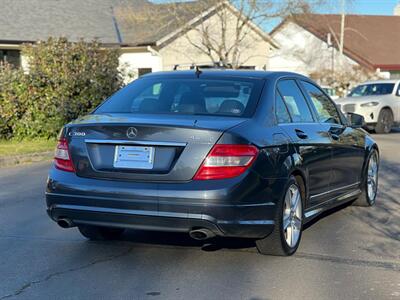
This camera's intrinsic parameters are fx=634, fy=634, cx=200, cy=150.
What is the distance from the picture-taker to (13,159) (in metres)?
12.5

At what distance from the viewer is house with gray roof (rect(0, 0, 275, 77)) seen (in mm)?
25781

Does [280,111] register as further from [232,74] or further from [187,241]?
[187,241]

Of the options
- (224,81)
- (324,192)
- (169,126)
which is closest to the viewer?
(169,126)

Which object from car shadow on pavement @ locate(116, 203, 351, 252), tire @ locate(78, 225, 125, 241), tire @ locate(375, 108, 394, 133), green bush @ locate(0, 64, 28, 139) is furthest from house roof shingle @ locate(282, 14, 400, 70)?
tire @ locate(78, 225, 125, 241)

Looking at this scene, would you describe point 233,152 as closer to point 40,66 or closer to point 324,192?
point 324,192

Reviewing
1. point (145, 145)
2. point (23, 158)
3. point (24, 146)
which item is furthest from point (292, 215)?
point (24, 146)

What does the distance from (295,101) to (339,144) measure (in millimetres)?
847

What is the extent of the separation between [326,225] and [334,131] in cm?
105

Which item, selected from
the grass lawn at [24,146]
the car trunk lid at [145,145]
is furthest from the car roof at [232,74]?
the grass lawn at [24,146]

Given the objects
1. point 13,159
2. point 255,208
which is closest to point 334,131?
point 255,208

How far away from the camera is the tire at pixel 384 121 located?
1975 cm

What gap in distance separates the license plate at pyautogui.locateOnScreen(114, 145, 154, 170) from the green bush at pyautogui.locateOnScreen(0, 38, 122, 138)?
1048 cm

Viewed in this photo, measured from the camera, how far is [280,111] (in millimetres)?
5789

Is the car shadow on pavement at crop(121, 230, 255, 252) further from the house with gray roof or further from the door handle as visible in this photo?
the house with gray roof
